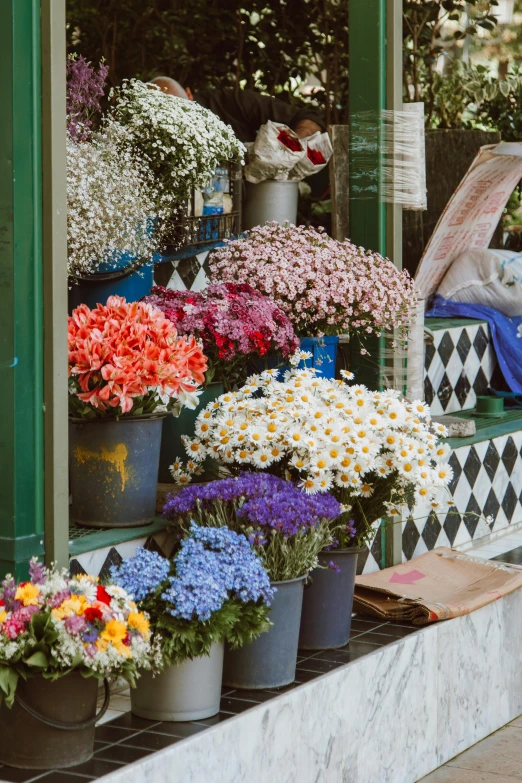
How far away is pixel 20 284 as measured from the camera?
8.84ft

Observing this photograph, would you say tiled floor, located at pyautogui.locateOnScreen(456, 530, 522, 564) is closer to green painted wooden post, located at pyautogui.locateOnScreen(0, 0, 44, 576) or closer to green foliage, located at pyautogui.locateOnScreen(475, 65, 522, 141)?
green painted wooden post, located at pyautogui.locateOnScreen(0, 0, 44, 576)

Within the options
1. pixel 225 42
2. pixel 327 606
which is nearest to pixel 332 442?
pixel 327 606

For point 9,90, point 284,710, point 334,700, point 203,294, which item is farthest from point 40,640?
point 203,294

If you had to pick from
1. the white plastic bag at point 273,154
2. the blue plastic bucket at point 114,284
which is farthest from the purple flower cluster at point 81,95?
the white plastic bag at point 273,154

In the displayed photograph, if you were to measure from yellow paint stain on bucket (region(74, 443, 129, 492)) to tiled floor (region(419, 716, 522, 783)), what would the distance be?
1.20 m

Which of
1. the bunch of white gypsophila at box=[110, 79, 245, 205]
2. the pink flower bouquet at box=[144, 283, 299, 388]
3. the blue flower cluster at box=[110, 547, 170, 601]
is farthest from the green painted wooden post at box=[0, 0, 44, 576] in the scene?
the bunch of white gypsophila at box=[110, 79, 245, 205]

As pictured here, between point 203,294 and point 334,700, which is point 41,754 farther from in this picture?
point 203,294

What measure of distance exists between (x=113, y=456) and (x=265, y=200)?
2160mm

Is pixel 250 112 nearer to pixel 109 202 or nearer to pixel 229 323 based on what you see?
pixel 109 202

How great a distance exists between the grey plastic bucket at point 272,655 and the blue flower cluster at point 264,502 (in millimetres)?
151

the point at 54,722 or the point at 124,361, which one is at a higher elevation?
the point at 124,361

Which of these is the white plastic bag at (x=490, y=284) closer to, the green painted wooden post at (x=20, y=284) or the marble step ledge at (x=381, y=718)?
the marble step ledge at (x=381, y=718)

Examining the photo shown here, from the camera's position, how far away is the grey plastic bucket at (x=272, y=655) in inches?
117

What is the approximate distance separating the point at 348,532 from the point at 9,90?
1488mm
